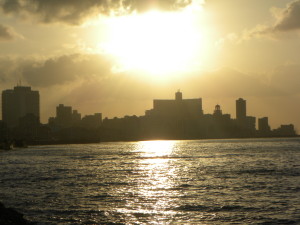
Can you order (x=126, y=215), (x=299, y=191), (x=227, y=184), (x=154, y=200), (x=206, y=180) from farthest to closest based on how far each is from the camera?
(x=206, y=180), (x=227, y=184), (x=299, y=191), (x=154, y=200), (x=126, y=215)

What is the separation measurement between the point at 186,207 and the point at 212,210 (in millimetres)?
2657

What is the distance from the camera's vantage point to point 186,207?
4256 cm

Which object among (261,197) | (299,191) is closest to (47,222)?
(261,197)

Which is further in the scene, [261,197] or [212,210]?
[261,197]

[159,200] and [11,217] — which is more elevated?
[11,217]

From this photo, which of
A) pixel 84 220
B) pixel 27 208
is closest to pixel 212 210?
pixel 84 220

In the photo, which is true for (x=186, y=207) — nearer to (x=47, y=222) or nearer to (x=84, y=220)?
(x=84, y=220)

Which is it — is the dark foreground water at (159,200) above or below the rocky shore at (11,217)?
below

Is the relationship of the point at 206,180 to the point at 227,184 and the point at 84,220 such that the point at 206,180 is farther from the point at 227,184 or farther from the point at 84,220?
the point at 84,220

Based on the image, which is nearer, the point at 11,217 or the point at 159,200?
Result: the point at 11,217

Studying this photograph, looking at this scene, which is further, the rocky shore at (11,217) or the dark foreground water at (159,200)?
the dark foreground water at (159,200)

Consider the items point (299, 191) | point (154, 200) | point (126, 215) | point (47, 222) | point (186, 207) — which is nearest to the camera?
point (47, 222)

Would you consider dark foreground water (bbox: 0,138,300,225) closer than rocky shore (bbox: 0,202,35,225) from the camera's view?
No

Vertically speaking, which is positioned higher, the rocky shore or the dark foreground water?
the rocky shore
